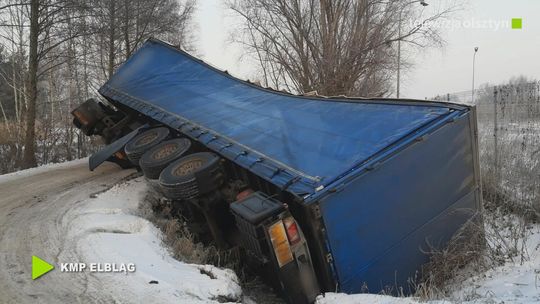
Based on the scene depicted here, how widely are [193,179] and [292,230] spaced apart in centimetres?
147

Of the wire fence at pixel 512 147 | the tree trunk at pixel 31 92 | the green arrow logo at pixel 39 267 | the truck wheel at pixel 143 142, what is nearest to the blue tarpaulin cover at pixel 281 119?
→ the truck wheel at pixel 143 142

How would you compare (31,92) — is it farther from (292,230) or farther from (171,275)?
(292,230)

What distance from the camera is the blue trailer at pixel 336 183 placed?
3770 millimetres

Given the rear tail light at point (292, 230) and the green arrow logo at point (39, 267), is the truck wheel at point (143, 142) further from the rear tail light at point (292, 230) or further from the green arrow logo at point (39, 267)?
the rear tail light at point (292, 230)

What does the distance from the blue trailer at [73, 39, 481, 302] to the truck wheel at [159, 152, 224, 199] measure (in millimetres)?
15

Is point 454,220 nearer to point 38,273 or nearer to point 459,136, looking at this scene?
point 459,136

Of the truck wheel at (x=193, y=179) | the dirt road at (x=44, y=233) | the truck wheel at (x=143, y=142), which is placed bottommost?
the dirt road at (x=44, y=233)

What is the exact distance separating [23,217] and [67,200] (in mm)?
785

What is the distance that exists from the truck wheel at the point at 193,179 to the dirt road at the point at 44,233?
1167 mm

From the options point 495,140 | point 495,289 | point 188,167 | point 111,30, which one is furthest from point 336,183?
point 111,30

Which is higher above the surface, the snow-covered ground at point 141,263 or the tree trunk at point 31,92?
the tree trunk at point 31,92

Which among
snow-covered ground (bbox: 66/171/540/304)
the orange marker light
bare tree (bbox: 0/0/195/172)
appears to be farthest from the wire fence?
bare tree (bbox: 0/0/195/172)

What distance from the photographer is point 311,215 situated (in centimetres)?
374

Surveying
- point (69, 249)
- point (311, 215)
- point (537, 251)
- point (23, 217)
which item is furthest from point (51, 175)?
point (537, 251)
